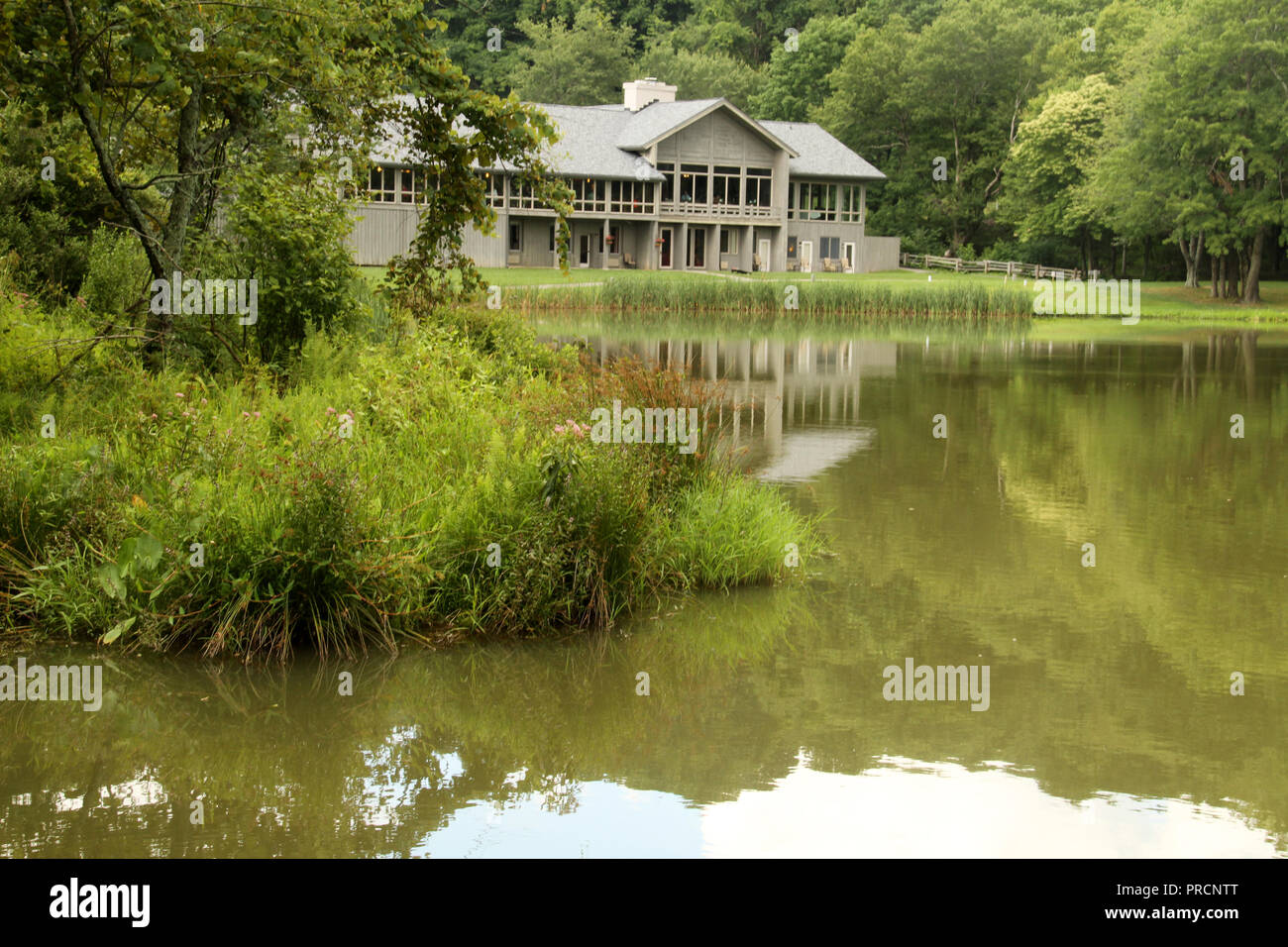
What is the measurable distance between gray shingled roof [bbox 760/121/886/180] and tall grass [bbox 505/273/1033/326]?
2259cm

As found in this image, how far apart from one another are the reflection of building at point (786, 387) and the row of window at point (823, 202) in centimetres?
3573

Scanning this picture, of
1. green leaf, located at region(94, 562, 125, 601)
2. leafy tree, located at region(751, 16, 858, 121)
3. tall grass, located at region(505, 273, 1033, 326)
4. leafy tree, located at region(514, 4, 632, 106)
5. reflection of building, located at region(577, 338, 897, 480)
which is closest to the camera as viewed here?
green leaf, located at region(94, 562, 125, 601)

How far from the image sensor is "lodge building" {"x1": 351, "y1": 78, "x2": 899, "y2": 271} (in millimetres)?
60031

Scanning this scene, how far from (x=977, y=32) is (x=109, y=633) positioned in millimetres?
70065

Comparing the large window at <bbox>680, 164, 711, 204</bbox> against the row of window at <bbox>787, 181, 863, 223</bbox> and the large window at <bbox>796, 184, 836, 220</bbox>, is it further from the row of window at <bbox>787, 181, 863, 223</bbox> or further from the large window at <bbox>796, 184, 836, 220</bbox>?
the large window at <bbox>796, 184, 836, 220</bbox>

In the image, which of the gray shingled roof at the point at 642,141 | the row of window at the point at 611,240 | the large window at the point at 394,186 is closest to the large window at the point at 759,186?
the gray shingled roof at the point at 642,141

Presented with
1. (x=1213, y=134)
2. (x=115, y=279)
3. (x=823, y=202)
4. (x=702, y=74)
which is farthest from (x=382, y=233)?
(x=115, y=279)

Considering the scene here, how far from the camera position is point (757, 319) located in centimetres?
4056

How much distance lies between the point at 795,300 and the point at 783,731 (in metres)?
38.3

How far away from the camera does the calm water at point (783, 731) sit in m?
5.43

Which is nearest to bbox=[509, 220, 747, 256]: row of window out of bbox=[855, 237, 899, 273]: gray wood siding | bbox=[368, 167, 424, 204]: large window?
bbox=[855, 237, 899, 273]: gray wood siding

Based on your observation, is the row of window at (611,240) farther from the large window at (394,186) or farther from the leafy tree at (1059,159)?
the leafy tree at (1059,159)

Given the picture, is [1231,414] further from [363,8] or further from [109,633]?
[109,633]

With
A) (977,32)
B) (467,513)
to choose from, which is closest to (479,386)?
(467,513)
